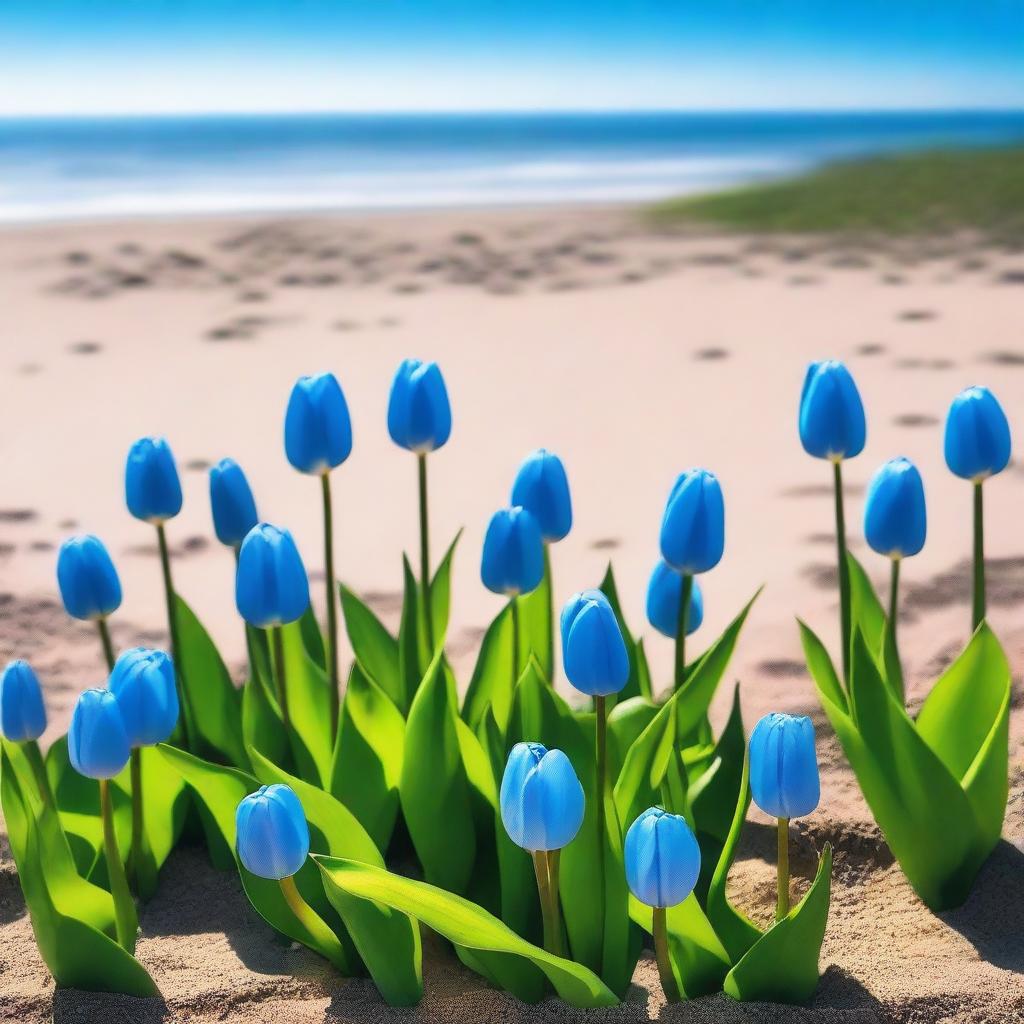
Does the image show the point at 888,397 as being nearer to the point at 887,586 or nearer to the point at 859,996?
the point at 887,586

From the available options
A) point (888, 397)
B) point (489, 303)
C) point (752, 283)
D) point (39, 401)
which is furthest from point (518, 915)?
point (752, 283)

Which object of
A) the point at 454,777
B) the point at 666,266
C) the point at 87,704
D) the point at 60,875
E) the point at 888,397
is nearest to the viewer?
the point at 87,704

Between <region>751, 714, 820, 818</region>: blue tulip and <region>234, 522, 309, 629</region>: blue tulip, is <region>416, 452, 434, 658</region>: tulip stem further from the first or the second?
<region>751, 714, 820, 818</region>: blue tulip

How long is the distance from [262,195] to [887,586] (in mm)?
11934

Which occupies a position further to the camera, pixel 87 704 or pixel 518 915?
pixel 518 915

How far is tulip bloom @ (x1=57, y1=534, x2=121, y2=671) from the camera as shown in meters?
1.79

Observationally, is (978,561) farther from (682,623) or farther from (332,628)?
(332,628)

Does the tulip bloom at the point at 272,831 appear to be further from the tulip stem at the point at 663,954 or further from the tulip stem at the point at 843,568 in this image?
the tulip stem at the point at 843,568

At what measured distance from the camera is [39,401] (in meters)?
4.82

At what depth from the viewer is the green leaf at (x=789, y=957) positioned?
148 centimetres

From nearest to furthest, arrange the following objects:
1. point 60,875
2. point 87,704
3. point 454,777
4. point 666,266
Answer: point 87,704 < point 60,875 < point 454,777 < point 666,266

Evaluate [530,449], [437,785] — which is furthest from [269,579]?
[530,449]

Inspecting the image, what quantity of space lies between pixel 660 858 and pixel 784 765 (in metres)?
0.15

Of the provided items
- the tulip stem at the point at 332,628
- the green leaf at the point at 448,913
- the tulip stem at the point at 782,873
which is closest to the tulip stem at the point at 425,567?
the tulip stem at the point at 332,628
